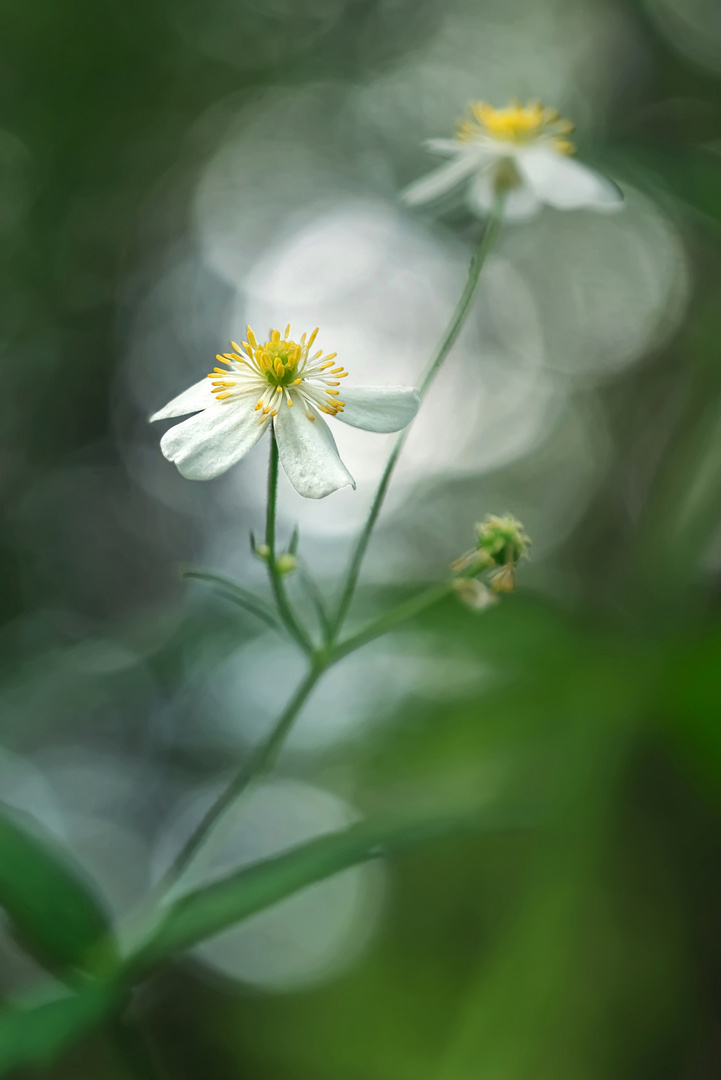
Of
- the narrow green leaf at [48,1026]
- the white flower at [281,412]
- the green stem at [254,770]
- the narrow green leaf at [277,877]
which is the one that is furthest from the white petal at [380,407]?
the narrow green leaf at [48,1026]

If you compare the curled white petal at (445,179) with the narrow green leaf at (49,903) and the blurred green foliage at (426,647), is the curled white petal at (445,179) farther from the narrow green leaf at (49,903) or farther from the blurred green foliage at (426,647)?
the narrow green leaf at (49,903)

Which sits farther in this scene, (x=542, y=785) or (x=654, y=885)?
(x=654, y=885)

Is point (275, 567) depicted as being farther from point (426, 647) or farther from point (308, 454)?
point (426, 647)

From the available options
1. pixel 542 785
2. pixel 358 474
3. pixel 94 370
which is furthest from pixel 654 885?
pixel 94 370

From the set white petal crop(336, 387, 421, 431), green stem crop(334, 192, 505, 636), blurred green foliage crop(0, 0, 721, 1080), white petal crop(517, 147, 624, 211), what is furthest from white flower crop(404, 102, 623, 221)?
white petal crop(336, 387, 421, 431)

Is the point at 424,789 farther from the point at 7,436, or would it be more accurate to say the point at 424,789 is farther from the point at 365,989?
the point at 7,436

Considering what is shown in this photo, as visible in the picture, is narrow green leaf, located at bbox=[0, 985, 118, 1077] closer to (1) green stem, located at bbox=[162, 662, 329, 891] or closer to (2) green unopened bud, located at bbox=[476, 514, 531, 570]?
(1) green stem, located at bbox=[162, 662, 329, 891]
